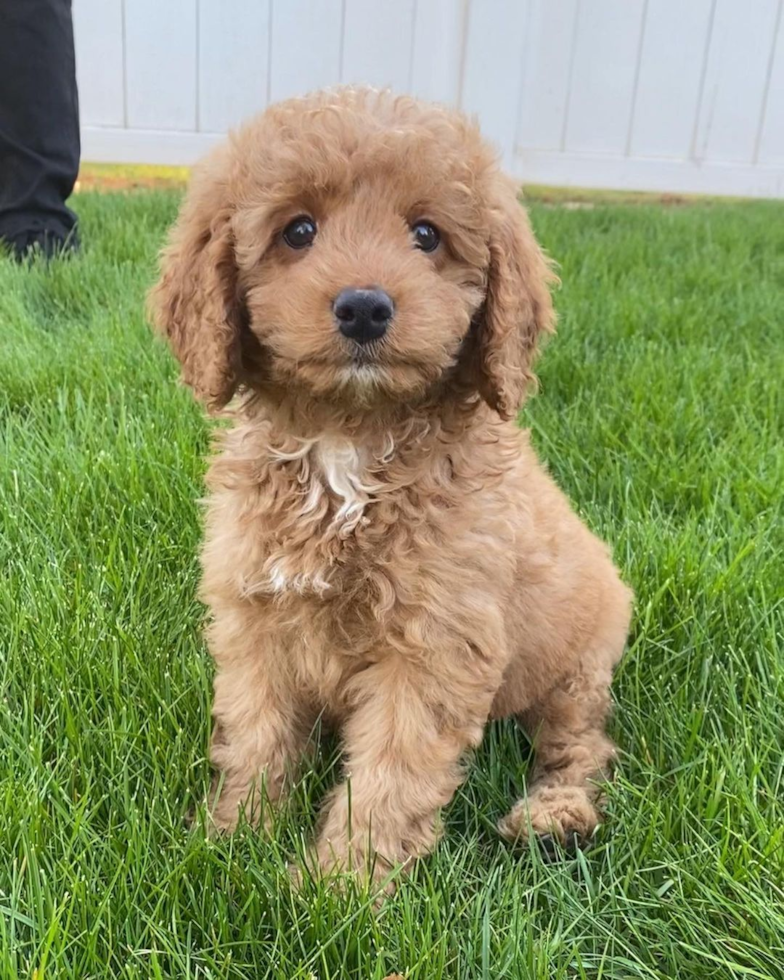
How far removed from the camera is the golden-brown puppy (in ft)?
5.96

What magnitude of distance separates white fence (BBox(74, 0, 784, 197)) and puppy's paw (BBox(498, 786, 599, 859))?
5633 mm

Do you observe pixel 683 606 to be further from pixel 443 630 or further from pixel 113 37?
pixel 113 37

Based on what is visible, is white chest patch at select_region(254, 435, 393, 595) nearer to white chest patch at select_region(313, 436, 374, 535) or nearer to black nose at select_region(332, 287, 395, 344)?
white chest patch at select_region(313, 436, 374, 535)

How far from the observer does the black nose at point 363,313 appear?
1.71m

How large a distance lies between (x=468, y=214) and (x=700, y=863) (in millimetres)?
1296

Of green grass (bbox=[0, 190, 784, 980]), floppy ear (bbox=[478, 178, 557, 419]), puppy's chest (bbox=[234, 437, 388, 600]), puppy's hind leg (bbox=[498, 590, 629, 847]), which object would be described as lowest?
puppy's hind leg (bbox=[498, 590, 629, 847])

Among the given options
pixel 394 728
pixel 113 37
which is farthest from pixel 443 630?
pixel 113 37

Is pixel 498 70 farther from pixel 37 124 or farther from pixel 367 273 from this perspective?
pixel 367 273

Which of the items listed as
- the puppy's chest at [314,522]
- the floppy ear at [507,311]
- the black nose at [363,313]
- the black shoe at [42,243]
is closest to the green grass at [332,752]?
the puppy's chest at [314,522]

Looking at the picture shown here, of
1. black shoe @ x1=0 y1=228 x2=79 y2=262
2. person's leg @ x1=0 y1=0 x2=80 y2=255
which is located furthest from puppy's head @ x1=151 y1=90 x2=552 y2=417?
person's leg @ x1=0 y1=0 x2=80 y2=255

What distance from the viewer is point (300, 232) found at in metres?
1.89

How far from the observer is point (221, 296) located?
76.3 inches

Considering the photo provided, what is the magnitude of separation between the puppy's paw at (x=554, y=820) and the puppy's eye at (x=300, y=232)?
118 cm

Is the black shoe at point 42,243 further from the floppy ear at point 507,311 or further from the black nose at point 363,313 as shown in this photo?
the black nose at point 363,313
